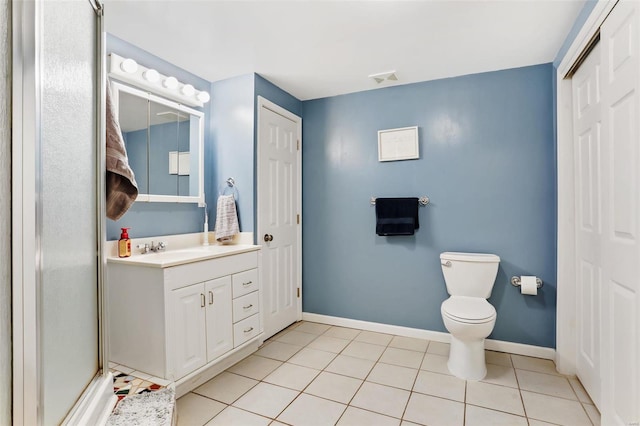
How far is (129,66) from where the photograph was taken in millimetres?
2064

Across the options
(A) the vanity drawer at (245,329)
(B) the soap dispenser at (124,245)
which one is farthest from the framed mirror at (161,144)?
(A) the vanity drawer at (245,329)

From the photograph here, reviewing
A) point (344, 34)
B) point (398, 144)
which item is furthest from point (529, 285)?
point (344, 34)

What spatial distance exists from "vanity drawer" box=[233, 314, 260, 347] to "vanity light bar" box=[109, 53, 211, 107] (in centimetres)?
179

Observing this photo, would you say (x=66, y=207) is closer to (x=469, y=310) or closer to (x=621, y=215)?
(x=621, y=215)

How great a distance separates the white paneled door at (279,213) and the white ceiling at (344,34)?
20.3 inches

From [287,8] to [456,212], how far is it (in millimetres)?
1978

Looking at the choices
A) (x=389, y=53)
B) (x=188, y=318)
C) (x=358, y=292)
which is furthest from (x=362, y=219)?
(x=188, y=318)

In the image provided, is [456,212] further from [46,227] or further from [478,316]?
[46,227]

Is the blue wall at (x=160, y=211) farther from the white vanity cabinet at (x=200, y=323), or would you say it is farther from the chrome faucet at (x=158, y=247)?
the white vanity cabinet at (x=200, y=323)

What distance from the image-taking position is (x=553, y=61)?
2.38 m

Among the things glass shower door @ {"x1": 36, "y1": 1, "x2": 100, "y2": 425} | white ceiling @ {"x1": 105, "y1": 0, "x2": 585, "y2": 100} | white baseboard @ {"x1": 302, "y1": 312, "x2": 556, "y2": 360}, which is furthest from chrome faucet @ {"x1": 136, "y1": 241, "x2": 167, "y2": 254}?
white baseboard @ {"x1": 302, "y1": 312, "x2": 556, "y2": 360}

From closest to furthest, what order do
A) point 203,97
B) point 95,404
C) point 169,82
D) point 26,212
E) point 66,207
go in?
1. point 26,212
2. point 66,207
3. point 95,404
4. point 169,82
5. point 203,97

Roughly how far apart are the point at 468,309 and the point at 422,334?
→ 75 cm

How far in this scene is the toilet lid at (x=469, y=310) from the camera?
2.07 meters
